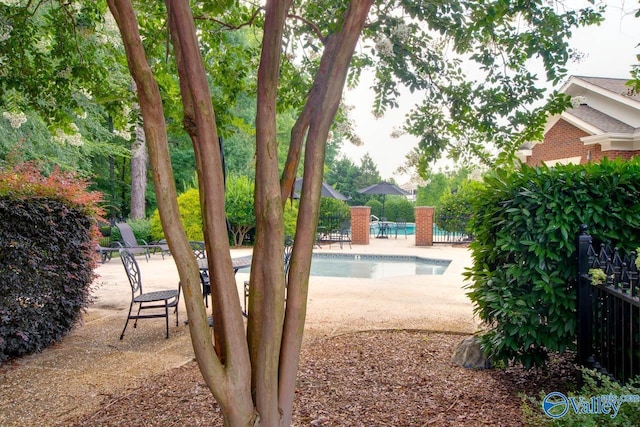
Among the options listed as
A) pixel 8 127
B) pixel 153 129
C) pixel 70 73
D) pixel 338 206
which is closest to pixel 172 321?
pixel 70 73

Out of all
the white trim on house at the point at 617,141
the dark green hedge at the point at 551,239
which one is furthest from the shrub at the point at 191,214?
the dark green hedge at the point at 551,239

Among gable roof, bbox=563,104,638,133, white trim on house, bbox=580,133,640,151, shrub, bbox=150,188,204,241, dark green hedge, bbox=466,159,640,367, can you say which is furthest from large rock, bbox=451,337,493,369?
shrub, bbox=150,188,204,241

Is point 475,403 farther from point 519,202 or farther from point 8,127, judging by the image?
point 8,127

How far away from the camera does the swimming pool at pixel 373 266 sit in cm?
1084

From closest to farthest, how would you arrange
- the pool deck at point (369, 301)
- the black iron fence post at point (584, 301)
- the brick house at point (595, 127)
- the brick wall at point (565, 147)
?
the black iron fence post at point (584, 301) → the pool deck at point (369, 301) → the brick house at point (595, 127) → the brick wall at point (565, 147)

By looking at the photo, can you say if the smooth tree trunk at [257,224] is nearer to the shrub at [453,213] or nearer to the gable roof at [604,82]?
the gable roof at [604,82]

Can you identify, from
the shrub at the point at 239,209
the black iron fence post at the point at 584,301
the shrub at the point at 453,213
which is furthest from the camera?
the shrub at the point at 453,213

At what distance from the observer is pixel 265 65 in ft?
6.22

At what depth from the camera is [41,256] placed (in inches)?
155

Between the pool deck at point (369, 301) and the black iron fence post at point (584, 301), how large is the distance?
4.26 feet

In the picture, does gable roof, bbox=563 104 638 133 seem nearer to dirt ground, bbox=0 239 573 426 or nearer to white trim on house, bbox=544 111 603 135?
white trim on house, bbox=544 111 603 135

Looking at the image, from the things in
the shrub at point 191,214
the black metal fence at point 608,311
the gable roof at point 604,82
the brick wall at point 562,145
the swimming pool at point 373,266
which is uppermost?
the gable roof at point 604,82

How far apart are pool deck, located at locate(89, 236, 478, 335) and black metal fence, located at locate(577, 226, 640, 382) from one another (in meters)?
1.33

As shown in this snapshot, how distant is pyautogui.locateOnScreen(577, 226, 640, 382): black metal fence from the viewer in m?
2.41
